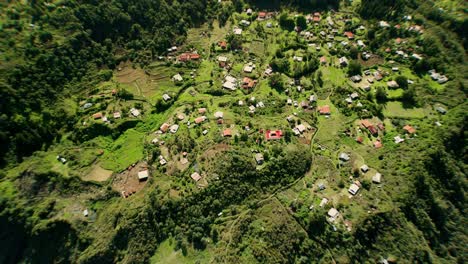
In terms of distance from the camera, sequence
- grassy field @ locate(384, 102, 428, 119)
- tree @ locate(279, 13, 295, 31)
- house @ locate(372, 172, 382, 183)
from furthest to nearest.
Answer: tree @ locate(279, 13, 295, 31), grassy field @ locate(384, 102, 428, 119), house @ locate(372, 172, 382, 183)

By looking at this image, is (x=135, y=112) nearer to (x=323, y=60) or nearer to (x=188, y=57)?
(x=188, y=57)

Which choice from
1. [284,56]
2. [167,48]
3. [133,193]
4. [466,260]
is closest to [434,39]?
[284,56]

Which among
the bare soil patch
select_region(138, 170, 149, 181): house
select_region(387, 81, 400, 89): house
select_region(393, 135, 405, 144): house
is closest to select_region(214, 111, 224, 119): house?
select_region(138, 170, 149, 181): house

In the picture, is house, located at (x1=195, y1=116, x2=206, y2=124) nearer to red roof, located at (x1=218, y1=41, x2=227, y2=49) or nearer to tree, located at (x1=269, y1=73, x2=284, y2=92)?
tree, located at (x1=269, y1=73, x2=284, y2=92)

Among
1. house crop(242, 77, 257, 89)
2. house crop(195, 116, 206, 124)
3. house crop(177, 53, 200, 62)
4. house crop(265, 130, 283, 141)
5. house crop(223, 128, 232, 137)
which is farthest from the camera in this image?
house crop(177, 53, 200, 62)

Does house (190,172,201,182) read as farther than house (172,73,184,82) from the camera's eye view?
No

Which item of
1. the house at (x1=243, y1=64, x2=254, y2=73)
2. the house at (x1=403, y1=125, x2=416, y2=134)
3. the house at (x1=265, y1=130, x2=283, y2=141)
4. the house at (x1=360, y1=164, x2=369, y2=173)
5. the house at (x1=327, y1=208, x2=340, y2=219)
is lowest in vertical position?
the house at (x1=327, y1=208, x2=340, y2=219)

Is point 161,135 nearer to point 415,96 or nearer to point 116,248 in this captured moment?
point 116,248

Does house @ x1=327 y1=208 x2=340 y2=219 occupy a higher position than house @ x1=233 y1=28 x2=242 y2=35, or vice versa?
house @ x1=233 y1=28 x2=242 y2=35
